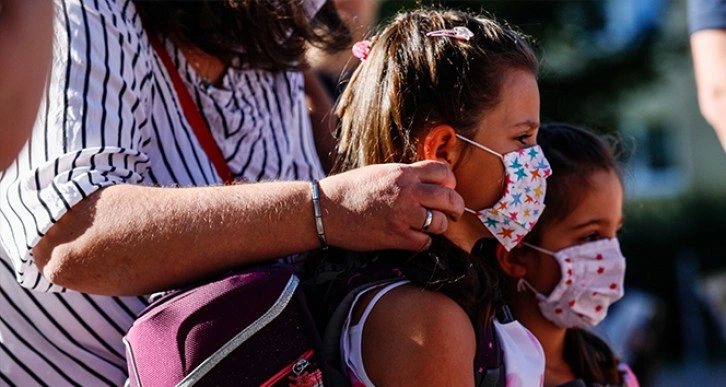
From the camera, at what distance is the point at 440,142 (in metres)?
2.36

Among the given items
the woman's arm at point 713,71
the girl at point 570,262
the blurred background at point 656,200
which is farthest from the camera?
the blurred background at point 656,200

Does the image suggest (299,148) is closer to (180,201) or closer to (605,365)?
(180,201)

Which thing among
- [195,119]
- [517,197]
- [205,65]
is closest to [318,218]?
[517,197]

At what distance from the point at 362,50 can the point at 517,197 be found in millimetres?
508

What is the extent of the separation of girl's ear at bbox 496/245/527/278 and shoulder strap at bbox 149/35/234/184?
77 centimetres

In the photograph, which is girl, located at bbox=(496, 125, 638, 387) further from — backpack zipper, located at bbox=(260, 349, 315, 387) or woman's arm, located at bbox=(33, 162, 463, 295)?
backpack zipper, located at bbox=(260, 349, 315, 387)

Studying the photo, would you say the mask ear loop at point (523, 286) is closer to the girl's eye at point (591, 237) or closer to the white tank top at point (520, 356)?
the girl's eye at point (591, 237)

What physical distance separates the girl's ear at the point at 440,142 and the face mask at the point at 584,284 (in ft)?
2.11

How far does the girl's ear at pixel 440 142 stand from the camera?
92.9 inches

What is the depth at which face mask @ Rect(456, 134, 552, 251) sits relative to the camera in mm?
2371

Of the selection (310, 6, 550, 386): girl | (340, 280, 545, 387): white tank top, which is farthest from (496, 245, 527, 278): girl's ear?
(340, 280, 545, 387): white tank top

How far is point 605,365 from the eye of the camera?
122 inches

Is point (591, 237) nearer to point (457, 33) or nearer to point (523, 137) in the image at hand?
point (523, 137)

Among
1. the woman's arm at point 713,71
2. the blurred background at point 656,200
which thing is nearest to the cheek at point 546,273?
the woman's arm at point 713,71
